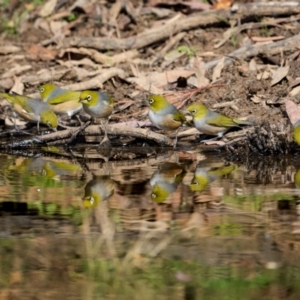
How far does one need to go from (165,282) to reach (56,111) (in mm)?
5868

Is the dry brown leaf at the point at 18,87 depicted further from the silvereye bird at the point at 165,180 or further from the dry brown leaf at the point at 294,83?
the silvereye bird at the point at 165,180

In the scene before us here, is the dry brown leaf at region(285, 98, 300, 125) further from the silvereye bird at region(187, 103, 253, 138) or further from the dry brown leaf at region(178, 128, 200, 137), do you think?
the dry brown leaf at region(178, 128, 200, 137)

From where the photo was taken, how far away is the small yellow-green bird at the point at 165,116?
9008mm

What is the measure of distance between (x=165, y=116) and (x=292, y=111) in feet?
4.57

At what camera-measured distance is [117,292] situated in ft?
14.5

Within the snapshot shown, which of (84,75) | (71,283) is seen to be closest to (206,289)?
(71,283)

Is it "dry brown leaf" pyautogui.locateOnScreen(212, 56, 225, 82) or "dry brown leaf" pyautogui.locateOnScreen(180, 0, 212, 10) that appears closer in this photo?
"dry brown leaf" pyautogui.locateOnScreen(212, 56, 225, 82)

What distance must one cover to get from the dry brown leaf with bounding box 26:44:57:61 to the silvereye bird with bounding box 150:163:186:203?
5.05 meters

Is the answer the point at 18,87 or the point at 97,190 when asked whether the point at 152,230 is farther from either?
the point at 18,87

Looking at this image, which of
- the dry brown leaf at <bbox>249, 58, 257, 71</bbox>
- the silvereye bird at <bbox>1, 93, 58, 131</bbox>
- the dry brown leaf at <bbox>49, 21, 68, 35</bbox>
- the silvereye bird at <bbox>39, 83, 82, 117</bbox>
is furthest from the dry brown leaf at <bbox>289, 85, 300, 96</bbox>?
the dry brown leaf at <bbox>49, 21, 68, 35</bbox>

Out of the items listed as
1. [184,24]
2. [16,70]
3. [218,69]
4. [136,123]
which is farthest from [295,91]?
[16,70]

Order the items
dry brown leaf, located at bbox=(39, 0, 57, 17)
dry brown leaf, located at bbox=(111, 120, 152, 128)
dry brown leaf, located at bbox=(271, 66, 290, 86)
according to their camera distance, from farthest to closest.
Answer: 1. dry brown leaf, located at bbox=(39, 0, 57, 17)
2. dry brown leaf, located at bbox=(271, 66, 290, 86)
3. dry brown leaf, located at bbox=(111, 120, 152, 128)

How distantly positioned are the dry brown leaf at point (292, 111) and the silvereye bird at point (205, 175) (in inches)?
50.1

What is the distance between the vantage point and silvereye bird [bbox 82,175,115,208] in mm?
6469
